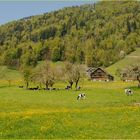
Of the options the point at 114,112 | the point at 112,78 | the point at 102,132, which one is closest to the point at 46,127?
the point at 102,132

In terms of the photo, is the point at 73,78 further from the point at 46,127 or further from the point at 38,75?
the point at 46,127

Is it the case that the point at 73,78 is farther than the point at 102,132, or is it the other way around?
the point at 73,78

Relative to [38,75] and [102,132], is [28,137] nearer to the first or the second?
[102,132]

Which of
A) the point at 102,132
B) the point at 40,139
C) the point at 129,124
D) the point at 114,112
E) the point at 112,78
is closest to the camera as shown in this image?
the point at 40,139

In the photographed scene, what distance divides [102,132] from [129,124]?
4.26m

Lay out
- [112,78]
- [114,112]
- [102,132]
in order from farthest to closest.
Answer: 1. [112,78]
2. [114,112]
3. [102,132]

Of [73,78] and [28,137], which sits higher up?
[73,78]

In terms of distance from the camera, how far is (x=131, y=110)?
48.2 meters

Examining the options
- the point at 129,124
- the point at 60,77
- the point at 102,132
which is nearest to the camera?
the point at 102,132

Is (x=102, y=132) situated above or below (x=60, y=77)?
below

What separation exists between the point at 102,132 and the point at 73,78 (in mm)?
86014

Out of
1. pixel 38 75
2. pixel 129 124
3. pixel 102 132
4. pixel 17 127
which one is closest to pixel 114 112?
pixel 129 124

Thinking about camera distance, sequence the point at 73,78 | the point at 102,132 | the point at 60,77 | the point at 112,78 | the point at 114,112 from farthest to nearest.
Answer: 1. the point at 112,78
2. the point at 60,77
3. the point at 73,78
4. the point at 114,112
5. the point at 102,132

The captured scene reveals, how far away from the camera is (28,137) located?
109 ft
